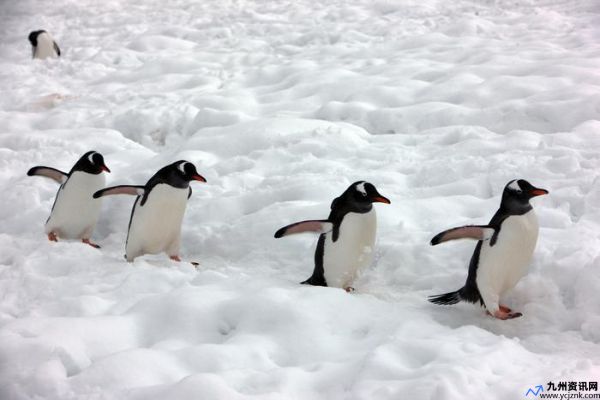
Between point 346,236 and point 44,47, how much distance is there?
7.96 meters

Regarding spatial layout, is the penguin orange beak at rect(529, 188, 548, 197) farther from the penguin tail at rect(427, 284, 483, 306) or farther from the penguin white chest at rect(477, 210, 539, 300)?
the penguin tail at rect(427, 284, 483, 306)

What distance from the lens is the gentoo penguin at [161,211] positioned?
4.36 m

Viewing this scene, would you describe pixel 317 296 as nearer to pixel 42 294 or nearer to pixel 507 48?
pixel 42 294

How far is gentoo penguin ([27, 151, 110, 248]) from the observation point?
4.77 m

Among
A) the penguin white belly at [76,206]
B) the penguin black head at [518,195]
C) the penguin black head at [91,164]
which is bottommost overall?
the penguin white belly at [76,206]

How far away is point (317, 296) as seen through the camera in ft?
10.9

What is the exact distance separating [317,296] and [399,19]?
7592 millimetres

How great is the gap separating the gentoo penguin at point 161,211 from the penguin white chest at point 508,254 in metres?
1.98

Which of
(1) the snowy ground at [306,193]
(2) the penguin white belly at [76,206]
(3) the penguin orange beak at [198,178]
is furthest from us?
(2) the penguin white belly at [76,206]

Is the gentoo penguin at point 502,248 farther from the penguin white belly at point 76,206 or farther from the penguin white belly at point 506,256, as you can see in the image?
the penguin white belly at point 76,206

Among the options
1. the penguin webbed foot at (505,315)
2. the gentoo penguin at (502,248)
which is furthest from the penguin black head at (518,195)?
the penguin webbed foot at (505,315)

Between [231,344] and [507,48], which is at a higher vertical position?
[507,48]

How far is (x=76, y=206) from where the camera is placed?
477cm


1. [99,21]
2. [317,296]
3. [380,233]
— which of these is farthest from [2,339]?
[99,21]
